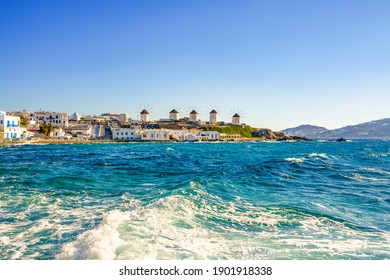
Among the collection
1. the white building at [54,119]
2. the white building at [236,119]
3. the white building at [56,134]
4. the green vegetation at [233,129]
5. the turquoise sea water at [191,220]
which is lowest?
the turquoise sea water at [191,220]

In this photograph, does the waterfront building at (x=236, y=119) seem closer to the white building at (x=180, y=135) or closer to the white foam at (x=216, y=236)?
the white building at (x=180, y=135)

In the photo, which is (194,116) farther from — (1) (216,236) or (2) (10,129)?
(1) (216,236)

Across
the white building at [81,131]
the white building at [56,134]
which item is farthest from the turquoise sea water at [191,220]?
the white building at [81,131]

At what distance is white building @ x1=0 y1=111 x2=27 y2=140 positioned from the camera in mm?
64250

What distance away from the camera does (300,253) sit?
7.38 meters

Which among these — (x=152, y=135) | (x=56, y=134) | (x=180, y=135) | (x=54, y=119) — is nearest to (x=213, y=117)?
(x=180, y=135)

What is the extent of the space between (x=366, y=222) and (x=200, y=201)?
6159mm

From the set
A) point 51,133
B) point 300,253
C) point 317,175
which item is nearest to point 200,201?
point 300,253

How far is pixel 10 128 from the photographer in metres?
67.1

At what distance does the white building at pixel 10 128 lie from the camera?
64250mm

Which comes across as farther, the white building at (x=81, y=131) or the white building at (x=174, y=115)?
the white building at (x=174, y=115)

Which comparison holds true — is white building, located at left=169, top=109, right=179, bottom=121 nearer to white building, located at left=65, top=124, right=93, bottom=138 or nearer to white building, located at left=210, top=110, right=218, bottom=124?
white building, located at left=210, top=110, right=218, bottom=124

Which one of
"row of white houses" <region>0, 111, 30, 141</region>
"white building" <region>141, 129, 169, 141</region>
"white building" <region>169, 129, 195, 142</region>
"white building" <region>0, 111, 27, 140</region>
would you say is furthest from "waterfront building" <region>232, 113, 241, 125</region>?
"white building" <region>0, 111, 27, 140</region>
